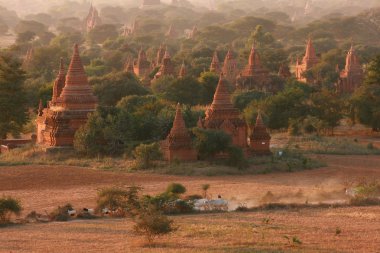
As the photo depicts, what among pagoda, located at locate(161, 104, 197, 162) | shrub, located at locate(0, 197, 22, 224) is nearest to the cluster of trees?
pagoda, located at locate(161, 104, 197, 162)

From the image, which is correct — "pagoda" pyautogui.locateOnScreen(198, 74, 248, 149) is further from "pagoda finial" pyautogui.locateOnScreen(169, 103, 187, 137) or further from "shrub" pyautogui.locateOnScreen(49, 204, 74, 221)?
"shrub" pyautogui.locateOnScreen(49, 204, 74, 221)

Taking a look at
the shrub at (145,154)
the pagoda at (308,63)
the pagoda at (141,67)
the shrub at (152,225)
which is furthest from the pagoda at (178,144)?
the pagoda at (308,63)

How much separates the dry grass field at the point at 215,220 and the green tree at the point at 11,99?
30.8 ft

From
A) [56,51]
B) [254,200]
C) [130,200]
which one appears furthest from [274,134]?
[56,51]

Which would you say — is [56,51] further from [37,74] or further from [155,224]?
[155,224]

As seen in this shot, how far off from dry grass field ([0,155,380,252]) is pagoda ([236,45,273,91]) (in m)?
24.3

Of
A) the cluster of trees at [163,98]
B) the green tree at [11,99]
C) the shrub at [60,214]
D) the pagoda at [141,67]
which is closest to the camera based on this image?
the shrub at [60,214]

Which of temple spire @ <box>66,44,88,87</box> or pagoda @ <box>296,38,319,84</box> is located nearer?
temple spire @ <box>66,44,88,87</box>

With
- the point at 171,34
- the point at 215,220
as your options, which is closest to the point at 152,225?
the point at 215,220

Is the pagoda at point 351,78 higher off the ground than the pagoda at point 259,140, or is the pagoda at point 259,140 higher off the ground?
the pagoda at point 351,78

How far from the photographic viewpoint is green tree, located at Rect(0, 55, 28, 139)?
41.6 meters

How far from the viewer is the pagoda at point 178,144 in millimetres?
33562

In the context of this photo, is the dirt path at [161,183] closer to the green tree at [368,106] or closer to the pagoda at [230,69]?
the green tree at [368,106]

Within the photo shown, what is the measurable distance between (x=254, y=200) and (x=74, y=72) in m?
12.5
